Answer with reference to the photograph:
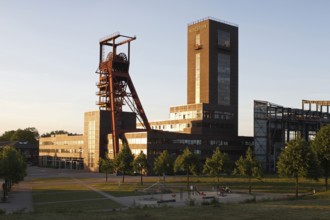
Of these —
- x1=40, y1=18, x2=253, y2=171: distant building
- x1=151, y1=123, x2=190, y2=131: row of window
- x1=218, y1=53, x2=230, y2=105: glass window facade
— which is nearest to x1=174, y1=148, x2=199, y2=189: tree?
x1=40, y1=18, x2=253, y2=171: distant building

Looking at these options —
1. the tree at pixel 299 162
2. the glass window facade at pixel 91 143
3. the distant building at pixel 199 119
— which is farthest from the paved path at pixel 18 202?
the glass window facade at pixel 91 143

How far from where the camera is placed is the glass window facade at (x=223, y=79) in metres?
143

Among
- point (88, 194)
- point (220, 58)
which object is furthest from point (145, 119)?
point (88, 194)

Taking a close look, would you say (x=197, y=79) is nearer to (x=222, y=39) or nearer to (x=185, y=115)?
(x=185, y=115)

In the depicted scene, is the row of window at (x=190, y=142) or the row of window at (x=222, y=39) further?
the row of window at (x=222, y=39)

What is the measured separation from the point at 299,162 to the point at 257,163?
10.0 metres

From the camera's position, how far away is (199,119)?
421 feet

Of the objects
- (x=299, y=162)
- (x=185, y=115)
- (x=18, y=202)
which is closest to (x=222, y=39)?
(x=185, y=115)

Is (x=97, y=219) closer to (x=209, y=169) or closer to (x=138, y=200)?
(x=138, y=200)

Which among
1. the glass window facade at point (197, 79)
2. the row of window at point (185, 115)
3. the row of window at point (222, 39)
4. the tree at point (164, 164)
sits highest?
the row of window at point (222, 39)

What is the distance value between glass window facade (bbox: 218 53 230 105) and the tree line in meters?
66.9

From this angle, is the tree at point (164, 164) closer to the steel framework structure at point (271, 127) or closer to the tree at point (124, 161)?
the tree at point (124, 161)

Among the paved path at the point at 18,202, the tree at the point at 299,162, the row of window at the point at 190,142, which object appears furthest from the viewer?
the row of window at the point at 190,142

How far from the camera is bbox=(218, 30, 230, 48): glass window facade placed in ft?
471
